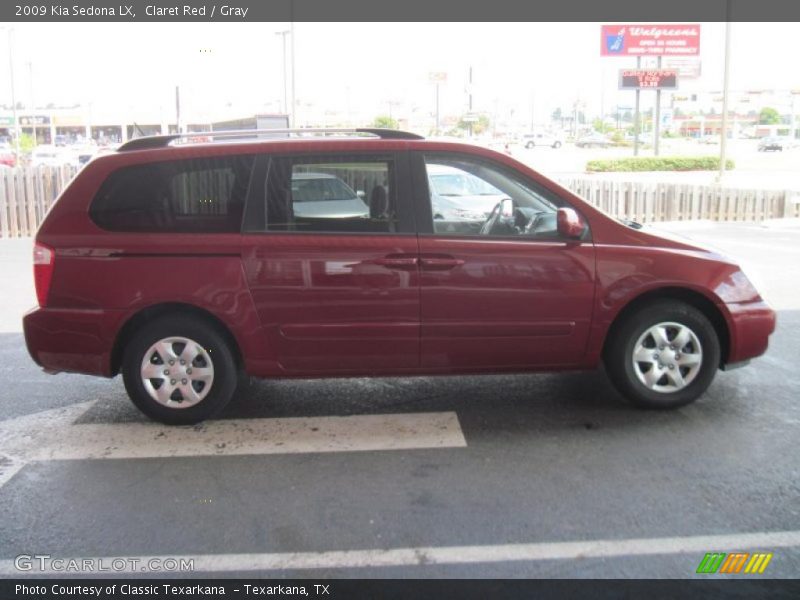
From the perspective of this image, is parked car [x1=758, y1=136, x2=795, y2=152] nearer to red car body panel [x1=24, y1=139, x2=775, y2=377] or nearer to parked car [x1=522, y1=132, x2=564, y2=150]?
parked car [x1=522, y1=132, x2=564, y2=150]

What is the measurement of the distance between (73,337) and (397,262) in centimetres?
209

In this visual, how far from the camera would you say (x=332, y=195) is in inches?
186

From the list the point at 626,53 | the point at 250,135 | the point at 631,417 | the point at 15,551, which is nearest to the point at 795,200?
the point at 631,417

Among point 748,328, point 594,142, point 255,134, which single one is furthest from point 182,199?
point 594,142

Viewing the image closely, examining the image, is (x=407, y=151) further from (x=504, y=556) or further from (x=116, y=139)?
(x=116, y=139)

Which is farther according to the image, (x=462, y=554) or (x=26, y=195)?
(x=26, y=195)

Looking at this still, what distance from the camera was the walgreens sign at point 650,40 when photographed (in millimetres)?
40000

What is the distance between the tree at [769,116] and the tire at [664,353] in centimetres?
10374

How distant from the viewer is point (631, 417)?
4.87 meters

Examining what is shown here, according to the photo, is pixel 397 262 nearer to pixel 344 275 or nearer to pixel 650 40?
pixel 344 275

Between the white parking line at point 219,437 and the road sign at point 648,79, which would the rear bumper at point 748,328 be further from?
the road sign at point 648,79

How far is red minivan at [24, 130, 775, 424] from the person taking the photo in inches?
182

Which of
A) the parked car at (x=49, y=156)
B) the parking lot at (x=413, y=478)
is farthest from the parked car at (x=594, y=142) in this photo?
the parking lot at (x=413, y=478)
